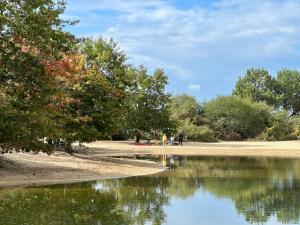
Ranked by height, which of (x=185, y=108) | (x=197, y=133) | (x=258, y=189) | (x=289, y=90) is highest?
(x=289, y=90)

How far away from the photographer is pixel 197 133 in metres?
77.4

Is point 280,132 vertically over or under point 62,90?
under

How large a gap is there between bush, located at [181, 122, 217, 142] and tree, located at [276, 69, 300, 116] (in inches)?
1901

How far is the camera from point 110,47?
1519 inches

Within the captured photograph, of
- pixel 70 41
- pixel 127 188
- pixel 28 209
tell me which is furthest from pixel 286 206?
pixel 70 41

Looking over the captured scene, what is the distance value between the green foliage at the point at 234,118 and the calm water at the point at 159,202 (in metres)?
58.6

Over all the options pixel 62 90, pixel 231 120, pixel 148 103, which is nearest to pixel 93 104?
pixel 62 90

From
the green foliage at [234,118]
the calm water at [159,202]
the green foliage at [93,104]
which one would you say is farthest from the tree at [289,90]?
the calm water at [159,202]

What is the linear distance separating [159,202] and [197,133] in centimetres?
5736

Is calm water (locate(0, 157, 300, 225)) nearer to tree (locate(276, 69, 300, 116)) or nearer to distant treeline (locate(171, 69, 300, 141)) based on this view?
distant treeline (locate(171, 69, 300, 141))

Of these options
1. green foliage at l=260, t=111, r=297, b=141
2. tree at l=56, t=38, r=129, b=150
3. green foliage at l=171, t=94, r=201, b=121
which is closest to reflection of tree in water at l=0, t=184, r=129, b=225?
tree at l=56, t=38, r=129, b=150

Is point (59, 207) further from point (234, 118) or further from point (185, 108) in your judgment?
point (234, 118)

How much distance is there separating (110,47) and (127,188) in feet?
55.0

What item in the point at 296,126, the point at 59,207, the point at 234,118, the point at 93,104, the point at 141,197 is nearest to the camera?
the point at 59,207
